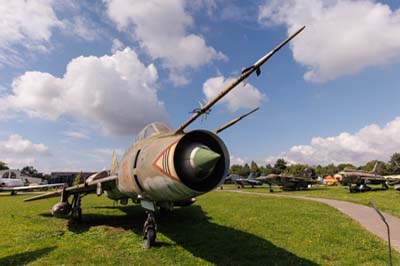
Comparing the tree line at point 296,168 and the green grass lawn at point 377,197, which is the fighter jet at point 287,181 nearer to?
the green grass lawn at point 377,197

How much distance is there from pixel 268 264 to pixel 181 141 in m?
3.87

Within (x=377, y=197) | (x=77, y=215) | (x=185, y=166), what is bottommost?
(x=377, y=197)

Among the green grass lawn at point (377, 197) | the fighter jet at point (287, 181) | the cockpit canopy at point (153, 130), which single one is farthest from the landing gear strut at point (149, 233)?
the fighter jet at point (287, 181)

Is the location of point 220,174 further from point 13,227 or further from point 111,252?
point 13,227

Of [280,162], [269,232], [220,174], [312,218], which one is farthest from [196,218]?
[280,162]

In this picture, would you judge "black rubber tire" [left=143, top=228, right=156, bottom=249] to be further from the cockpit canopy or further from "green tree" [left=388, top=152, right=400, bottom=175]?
"green tree" [left=388, top=152, right=400, bottom=175]

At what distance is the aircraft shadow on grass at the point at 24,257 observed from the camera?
7212 millimetres

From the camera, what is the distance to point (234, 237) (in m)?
9.49

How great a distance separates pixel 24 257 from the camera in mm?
7633

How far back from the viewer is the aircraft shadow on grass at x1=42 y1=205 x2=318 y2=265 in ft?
23.7

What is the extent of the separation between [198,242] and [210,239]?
1.68 ft

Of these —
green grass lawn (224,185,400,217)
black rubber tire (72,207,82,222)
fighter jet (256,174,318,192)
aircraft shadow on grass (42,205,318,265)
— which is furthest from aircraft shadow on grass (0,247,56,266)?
fighter jet (256,174,318,192)

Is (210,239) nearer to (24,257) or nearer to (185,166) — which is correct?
(185,166)

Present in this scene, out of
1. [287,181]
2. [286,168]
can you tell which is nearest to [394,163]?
[286,168]
